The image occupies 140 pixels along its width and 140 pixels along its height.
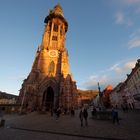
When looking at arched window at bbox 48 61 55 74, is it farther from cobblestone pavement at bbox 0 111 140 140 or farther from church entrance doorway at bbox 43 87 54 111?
cobblestone pavement at bbox 0 111 140 140

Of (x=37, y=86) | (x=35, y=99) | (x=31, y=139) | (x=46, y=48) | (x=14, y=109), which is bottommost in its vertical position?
(x=31, y=139)

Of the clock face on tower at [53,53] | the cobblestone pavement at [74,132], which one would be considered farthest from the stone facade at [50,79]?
the cobblestone pavement at [74,132]

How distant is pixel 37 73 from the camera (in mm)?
33562

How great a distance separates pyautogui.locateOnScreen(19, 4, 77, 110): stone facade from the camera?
98.1 feet

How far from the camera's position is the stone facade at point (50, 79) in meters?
29.9

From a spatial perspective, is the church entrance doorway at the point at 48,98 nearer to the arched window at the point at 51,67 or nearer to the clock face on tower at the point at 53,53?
the arched window at the point at 51,67

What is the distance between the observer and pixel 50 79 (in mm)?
34094

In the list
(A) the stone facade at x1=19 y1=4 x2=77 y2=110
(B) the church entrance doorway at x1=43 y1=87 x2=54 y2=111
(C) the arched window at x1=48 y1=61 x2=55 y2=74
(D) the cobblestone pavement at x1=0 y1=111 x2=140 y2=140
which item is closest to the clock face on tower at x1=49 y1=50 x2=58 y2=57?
(A) the stone facade at x1=19 y1=4 x2=77 y2=110

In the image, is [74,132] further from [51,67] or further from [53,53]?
[53,53]

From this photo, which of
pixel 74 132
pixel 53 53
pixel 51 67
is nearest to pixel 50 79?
pixel 51 67

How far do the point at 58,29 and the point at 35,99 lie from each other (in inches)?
1181

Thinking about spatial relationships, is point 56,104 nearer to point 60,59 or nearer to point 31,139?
point 60,59

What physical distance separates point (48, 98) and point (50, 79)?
672 centimetres

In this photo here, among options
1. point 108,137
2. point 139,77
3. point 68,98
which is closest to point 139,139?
point 108,137
